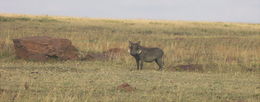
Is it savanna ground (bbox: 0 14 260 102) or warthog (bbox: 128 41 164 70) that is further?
warthog (bbox: 128 41 164 70)

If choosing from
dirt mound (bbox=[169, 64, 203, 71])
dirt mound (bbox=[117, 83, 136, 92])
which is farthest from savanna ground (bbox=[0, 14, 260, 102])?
dirt mound (bbox=[117, 83, 136, 92])

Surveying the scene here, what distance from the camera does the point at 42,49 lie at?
19.8 metres

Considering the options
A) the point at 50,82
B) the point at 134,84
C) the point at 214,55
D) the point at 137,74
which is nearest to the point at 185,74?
the point at 137,74

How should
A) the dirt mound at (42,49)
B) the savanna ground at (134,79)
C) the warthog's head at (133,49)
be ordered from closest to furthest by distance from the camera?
the savanna ground at (134,79)
the warthog's head at (133,49)
the dirt mound at (42,49)

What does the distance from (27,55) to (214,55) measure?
7.59 meters

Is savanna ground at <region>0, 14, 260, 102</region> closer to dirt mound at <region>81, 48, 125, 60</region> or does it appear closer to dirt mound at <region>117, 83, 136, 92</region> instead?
dirt mound at <region>117, 83, 136, 92</region>

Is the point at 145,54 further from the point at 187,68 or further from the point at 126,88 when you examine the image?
the point at 126,88

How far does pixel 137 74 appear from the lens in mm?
15320

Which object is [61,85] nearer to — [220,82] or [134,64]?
[220,82]

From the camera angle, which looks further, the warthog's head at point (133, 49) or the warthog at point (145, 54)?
the warthog at point (145, 54)

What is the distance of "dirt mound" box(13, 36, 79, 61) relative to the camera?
64.0ft

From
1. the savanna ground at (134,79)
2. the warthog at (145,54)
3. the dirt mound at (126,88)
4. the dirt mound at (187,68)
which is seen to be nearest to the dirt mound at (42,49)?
the savanna ground at (134,79)

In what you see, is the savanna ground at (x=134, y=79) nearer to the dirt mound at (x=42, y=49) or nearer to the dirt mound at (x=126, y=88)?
the dirt mound at (x=126, y=88)

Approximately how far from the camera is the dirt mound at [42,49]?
19.5m
